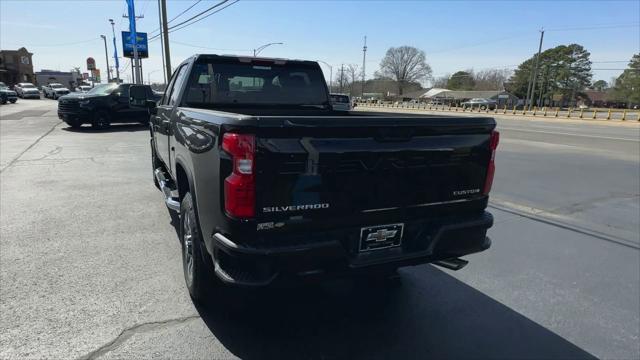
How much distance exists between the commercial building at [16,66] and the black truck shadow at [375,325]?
313ft

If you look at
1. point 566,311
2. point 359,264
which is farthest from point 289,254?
point 566,311

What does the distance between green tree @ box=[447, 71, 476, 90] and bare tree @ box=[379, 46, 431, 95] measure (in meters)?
8.90

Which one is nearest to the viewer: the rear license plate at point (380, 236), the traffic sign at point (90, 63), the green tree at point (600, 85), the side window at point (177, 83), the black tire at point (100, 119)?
the rear license plate at point (380, 236)

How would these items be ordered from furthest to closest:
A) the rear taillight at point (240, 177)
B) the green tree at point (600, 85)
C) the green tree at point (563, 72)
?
the green tree at point (600, 85) → the green tree at point (563, 72) → the rear taillight at point (240, 177)

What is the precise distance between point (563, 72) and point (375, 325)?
99.8m

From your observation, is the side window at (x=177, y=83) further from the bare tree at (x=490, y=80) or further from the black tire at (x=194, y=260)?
the bare tree at (x=490, y=80)

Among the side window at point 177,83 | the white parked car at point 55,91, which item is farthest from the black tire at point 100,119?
the white parked car at point 55,91

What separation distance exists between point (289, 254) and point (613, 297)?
3.14 metres

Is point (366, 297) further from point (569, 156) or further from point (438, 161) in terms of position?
point (569, 156)

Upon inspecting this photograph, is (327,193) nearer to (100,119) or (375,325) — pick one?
(375,325)

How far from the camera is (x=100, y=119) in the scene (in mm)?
16484

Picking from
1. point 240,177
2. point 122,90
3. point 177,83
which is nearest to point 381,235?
point 240,177

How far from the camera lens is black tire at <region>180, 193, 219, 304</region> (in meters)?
2.93

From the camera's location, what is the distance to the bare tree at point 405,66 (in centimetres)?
13000
